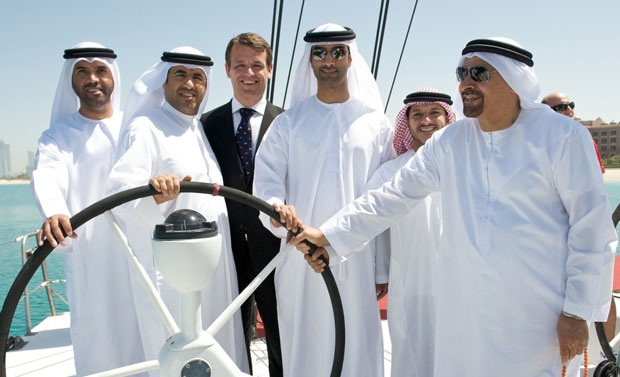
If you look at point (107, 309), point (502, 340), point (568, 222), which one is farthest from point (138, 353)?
point (568, 222)

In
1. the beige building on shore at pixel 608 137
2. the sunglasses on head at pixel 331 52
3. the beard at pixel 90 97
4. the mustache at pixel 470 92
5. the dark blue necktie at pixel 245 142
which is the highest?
the sunglasses on head at pixel 331 52

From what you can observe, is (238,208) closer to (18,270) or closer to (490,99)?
(490,99)

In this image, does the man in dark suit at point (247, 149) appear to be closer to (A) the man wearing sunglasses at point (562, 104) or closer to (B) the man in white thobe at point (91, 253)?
(B) the man in white thobe at point (91, 253)

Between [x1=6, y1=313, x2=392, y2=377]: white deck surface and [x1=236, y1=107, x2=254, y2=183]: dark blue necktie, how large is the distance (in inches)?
51.4

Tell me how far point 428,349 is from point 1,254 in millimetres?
24153

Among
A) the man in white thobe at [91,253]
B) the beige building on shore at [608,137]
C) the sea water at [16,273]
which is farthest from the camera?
the beige building on shore at [608,137]

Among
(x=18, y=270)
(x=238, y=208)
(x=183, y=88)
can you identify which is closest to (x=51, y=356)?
(x=238, y=208)

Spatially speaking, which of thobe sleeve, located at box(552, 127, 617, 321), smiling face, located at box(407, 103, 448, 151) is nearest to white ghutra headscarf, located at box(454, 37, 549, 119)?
thobe sleeve, located at box(552, 127, 617, 321)

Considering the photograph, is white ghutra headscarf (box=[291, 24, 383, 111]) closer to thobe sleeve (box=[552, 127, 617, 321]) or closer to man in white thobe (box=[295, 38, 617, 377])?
man in white thobe (box=[295, 38, 617, 377])

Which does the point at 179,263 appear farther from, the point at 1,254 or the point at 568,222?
the point at 1,254

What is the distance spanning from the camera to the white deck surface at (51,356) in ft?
11.4

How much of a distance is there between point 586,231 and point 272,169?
1.32 meters

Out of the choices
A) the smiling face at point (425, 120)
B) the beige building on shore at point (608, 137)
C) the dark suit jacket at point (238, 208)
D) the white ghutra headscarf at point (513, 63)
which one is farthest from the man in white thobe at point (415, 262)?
the beige building on shore at point (608, 137)

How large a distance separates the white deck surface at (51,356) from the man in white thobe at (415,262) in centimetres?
81
